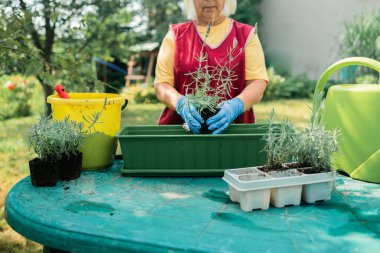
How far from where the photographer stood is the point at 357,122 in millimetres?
1504

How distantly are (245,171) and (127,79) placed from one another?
11109 mm

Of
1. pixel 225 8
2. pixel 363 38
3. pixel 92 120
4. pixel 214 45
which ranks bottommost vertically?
pixel 92 120

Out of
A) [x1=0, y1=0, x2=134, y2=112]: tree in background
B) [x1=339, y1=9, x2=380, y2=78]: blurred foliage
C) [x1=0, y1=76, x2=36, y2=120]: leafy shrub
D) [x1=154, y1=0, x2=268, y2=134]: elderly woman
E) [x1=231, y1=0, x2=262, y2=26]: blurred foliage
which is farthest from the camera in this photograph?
[x1=231, y1=0, x2=262, y2=26]: blurred foliage

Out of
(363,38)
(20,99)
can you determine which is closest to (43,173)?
(20,99)

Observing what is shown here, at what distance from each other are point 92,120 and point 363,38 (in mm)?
7908

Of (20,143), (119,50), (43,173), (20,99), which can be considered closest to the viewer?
(43,173)

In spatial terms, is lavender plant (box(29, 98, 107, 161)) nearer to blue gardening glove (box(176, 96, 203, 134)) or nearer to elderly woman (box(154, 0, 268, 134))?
blue gardening glove (box(176, 96, 203, 134))

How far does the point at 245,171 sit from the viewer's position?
4.38ft

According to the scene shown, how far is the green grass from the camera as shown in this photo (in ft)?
9.82

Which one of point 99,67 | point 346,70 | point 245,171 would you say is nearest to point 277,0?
point 346,70

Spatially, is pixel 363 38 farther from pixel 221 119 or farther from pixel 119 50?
pixel 221 119

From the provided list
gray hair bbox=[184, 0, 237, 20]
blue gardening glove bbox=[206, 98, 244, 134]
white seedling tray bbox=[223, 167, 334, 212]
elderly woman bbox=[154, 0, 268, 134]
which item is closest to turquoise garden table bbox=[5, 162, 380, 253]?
white seedling tray bbox=[223, 167, 334, 212]

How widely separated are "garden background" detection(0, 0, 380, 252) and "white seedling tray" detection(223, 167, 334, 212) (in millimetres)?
240

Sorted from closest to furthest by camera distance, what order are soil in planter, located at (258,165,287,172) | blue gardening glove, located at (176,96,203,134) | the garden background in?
soil in planter, located at (258,165,287,172) → blue gardening glove, located at (176,96,203,134) → the garden background
